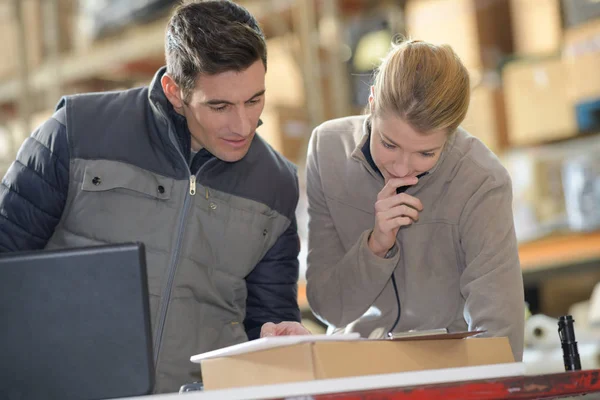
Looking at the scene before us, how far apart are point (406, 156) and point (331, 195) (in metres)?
0.26

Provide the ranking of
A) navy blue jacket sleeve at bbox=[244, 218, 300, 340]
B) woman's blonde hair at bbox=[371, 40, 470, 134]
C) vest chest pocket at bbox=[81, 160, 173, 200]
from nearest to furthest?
woman's blonde hair at bbox=[371, 40, 470, 134] < vest chest pocket at bbox=[81, 160, 173, 200] < navy blue jacket sleeve at bbox=[244, 218, 300, 340]

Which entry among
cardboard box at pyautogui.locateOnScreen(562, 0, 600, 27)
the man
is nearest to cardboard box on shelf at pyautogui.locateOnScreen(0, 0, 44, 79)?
cardboard box at pyautogui.locateOnScreen(562, 0, 600, 27)

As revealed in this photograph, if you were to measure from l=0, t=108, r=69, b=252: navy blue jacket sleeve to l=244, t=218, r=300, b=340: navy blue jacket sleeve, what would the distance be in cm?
46

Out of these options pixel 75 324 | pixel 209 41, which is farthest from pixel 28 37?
pixel 75 324

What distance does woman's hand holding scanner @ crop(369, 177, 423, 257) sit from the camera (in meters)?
1.72

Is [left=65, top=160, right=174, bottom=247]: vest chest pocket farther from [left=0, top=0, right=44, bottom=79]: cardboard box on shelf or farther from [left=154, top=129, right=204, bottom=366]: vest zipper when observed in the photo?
[left=0, top=0, right=44, bottom=79]: cardboard box on shelf

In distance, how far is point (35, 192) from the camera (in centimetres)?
175

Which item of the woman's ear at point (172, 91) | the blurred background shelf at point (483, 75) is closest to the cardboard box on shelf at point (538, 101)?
the blurred background shelf at point (483, 75)

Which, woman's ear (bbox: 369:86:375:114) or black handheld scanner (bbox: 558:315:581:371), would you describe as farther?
woman's ear (bbox: 369:86:375:114)

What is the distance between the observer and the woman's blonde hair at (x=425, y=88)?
1694 millimetres

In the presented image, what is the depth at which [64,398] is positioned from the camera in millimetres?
1178

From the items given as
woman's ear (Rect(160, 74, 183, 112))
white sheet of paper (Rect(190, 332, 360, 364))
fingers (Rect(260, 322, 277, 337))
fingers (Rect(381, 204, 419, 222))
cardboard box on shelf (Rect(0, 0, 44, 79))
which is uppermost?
cardboard box on shelf (Rect(0, 0, 44, 79))

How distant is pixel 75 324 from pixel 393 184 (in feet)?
2.58

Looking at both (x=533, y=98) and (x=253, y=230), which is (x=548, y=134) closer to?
(x=533, y=98)
